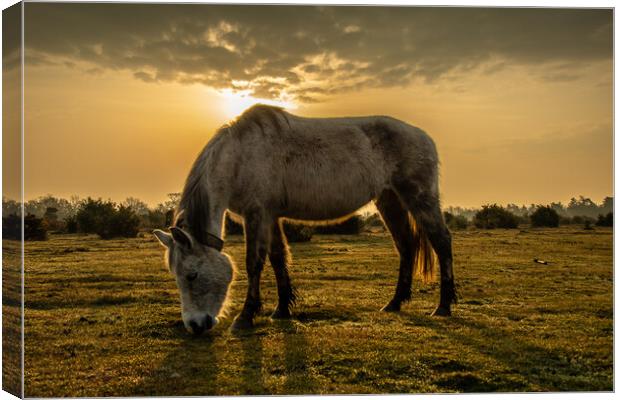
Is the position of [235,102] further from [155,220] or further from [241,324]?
[155,220]

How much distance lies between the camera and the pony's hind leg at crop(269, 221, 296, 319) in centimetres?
718

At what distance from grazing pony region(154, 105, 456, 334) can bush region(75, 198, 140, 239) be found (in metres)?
6.11

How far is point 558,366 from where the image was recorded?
5602 millimetres

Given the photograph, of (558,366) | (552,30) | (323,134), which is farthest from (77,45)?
(558,366)

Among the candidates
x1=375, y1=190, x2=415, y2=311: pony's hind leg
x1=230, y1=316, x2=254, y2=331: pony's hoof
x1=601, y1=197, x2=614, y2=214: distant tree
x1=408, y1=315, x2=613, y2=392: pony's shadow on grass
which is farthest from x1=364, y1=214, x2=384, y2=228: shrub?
x1=408, y1=315, x2=613, y2=392: pony's shadow on grass

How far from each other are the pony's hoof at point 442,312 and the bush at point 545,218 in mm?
4271

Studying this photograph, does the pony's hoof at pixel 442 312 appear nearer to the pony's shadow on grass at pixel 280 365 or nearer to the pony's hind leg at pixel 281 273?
the pony's hind leg at pixel 281 273

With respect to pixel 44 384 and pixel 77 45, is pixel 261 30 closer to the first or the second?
pixel 77 45

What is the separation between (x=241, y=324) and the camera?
6547 millimetres

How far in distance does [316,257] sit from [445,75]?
18.9ft

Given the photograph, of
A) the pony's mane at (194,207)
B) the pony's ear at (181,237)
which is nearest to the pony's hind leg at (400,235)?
the pony's mane at (194,207)

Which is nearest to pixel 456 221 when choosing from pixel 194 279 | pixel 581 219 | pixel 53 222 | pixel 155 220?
pixel 581 219

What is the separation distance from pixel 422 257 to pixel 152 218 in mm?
10905

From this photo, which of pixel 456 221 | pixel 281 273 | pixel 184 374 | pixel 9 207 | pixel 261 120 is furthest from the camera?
pixel 456 221
